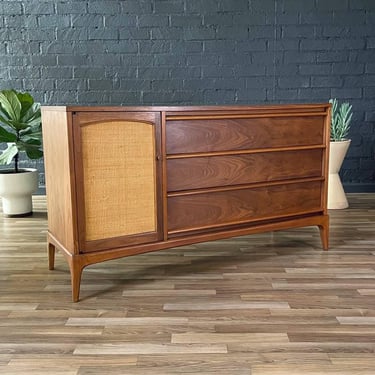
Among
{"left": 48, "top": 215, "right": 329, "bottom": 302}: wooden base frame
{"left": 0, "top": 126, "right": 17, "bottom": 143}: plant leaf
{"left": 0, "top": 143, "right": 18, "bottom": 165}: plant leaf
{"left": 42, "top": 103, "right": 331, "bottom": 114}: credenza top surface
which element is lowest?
{"left": 48, "top": 215, "right": 329, "bottom": 302}: wooden base frame

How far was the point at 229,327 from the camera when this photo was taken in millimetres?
1806

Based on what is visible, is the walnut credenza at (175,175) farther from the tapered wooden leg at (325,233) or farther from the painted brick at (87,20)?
the painted brick at (87,20)

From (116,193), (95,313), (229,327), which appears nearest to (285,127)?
(116,193)

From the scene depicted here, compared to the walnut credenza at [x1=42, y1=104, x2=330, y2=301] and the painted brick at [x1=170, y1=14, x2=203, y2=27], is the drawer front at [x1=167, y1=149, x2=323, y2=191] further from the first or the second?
the painted brick at [x1=170, y1=14, x2=203, y2=27]

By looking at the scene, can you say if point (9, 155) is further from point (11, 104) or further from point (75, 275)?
point (75, 275)

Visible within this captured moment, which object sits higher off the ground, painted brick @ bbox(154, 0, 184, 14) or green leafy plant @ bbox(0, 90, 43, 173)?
painted brick @ bbox(154, 0, 184, 14)

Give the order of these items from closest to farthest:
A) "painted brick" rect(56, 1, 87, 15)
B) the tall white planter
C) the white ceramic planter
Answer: the white ceramic planter
the tall white planter
"painted brick" rect(56, 1, 87, 15)

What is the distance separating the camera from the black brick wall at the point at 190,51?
157 inches

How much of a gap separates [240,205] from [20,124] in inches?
70.5

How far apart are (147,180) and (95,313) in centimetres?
60

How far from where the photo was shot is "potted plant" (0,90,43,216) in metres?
3.39

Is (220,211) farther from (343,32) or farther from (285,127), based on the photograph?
(343,32)

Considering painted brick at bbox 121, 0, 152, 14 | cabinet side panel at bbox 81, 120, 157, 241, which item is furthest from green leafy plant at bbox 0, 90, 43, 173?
cabinet side panel at bbox 81, 120, 157, 241

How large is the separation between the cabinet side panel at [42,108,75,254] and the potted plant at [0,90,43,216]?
4.06ft
